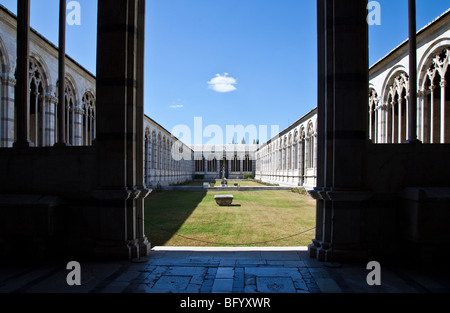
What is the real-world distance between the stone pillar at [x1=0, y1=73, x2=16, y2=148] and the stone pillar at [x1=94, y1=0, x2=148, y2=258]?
10361 mm

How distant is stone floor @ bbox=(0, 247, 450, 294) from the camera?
377 cm

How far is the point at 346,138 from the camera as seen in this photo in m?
4.96

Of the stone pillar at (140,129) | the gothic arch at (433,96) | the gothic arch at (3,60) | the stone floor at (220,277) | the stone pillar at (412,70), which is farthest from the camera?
the gothic arch at (433,96)

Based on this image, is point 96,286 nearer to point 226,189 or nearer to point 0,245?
point 0,245

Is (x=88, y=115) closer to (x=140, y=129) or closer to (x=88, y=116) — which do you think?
(x=88, y=116)

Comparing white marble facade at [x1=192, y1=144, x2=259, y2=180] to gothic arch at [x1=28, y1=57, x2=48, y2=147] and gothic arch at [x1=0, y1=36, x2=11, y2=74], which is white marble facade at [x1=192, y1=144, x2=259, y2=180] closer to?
gothic arch at [x1=28, y1=57, x2=48, y2=147]

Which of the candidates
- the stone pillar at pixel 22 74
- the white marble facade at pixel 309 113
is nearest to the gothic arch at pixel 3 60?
the white marble facade at pixel 309 113

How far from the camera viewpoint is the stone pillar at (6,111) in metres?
12.5

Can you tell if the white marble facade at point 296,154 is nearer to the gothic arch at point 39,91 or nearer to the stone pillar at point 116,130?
the gothic arch at point 39,91

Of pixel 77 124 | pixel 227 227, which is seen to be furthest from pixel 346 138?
pixel 77 124

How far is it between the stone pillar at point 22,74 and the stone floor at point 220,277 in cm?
250

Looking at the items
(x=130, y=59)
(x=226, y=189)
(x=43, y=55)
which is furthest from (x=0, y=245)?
(x=226, y=189)

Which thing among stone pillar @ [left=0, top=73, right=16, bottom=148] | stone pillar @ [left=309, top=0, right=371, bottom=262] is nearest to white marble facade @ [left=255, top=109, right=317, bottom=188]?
stone pillar @ [left=309, top=0, right=371, bottom=262]

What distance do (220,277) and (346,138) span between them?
10.4 feet
